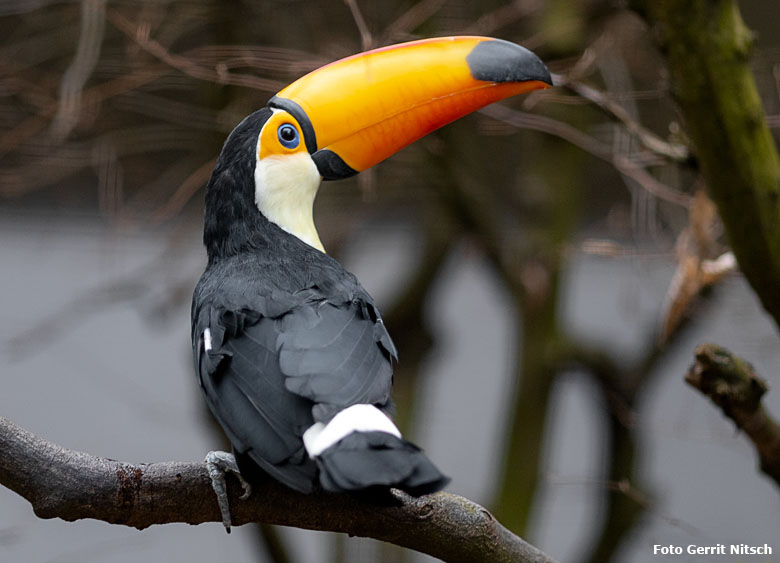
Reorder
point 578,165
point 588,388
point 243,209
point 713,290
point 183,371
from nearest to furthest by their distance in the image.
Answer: point 243,209 < point 713,290 < point 578,165 < point 588,388 < point 183,371

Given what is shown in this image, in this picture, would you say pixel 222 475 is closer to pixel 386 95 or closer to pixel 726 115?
pixel 386 95

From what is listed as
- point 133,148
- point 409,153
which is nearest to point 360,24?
point 409,153

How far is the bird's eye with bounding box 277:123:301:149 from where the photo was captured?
5.66ft

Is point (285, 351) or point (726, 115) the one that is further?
point (726, 115)

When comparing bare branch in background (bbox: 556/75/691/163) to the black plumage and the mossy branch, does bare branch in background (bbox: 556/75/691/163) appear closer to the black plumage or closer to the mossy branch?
the mossy branch

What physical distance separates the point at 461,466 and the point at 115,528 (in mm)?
1756

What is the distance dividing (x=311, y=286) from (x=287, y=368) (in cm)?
23

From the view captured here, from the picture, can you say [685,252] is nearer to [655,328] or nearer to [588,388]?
[655,328]

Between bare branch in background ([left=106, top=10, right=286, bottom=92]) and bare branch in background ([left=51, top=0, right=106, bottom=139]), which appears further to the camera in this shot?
bare branch in background ([left=51, top=0, right=106, bottom=139])

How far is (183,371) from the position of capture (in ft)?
15.3

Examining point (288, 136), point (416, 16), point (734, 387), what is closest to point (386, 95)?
point (288, 136)

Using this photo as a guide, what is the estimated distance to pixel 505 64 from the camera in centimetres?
171

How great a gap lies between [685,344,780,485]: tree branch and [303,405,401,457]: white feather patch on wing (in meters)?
0.89

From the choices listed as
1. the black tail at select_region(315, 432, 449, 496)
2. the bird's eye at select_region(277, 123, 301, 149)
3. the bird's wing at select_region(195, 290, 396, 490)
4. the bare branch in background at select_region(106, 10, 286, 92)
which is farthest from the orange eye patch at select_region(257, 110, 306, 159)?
the black tail at select_region(315, 432, 449, 496)
